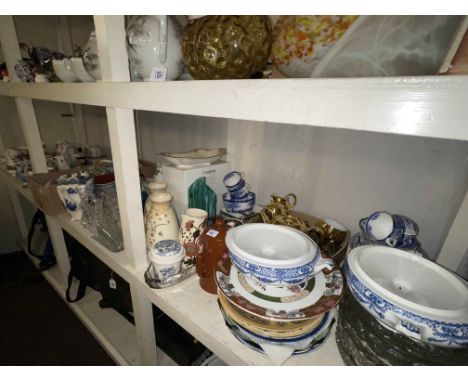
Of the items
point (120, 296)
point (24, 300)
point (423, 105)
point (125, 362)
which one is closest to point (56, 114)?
point (24, 300)

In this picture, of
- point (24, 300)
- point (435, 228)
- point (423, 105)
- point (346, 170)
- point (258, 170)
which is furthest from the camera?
point (24, 300)

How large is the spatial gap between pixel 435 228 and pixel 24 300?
6.27 ft

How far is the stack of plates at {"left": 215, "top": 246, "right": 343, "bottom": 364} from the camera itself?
1.20ft

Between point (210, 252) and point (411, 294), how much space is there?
1.14ft

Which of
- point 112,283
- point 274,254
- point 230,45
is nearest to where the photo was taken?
point 230,45

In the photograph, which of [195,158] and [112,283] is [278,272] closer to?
[195,158]

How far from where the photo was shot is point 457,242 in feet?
1.37

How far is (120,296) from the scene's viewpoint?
0.98 metres

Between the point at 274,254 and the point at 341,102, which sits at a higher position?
the point at 341,102

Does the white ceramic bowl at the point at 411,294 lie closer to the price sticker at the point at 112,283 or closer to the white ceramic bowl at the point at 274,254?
the white ceramic bowl at the point at 274,254

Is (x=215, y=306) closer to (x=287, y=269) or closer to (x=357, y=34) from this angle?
(x=287, y=269)

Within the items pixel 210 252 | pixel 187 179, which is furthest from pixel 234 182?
pixel 210 252

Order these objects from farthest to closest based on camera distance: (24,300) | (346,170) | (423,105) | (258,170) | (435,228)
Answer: (24,300), (258,170), (346,170), (435,228), (423,105)

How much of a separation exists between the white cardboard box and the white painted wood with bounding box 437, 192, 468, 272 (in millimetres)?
575
